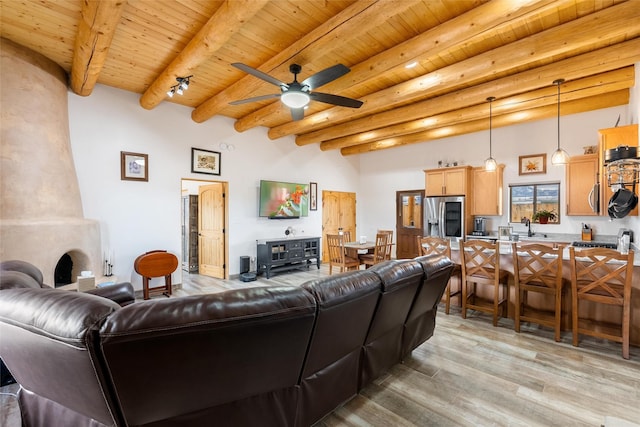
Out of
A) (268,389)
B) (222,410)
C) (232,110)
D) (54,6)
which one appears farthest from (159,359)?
(232,110)

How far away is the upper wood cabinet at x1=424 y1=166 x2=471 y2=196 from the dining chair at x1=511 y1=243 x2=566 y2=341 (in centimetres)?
293

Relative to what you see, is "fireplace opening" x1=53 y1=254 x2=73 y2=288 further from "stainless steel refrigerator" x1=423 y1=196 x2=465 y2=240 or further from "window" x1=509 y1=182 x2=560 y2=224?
"window" x1=509 y1=182 x2=560 y2=224

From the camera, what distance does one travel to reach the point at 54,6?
2.70 meters

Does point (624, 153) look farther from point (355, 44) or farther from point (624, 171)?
point (355, 44)

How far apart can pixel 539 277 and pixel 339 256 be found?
10.3ft

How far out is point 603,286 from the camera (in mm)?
2736

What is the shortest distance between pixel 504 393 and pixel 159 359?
7.79 ft

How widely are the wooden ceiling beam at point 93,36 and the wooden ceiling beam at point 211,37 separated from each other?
0.66 meters

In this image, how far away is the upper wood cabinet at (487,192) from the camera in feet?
19.2

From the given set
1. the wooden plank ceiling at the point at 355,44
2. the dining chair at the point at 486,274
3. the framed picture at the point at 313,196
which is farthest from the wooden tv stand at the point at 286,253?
the dining chair at the point at 486,274

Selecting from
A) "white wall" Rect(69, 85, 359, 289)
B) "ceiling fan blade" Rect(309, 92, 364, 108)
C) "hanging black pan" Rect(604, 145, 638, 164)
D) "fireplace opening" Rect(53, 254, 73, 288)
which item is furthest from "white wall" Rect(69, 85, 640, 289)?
"ceiling fan blade" Rect(309, 92, 364, 108)

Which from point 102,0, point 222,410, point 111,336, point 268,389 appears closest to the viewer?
point 111,336

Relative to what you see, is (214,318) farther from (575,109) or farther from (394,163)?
(394,163)

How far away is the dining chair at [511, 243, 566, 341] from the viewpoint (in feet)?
9.85
